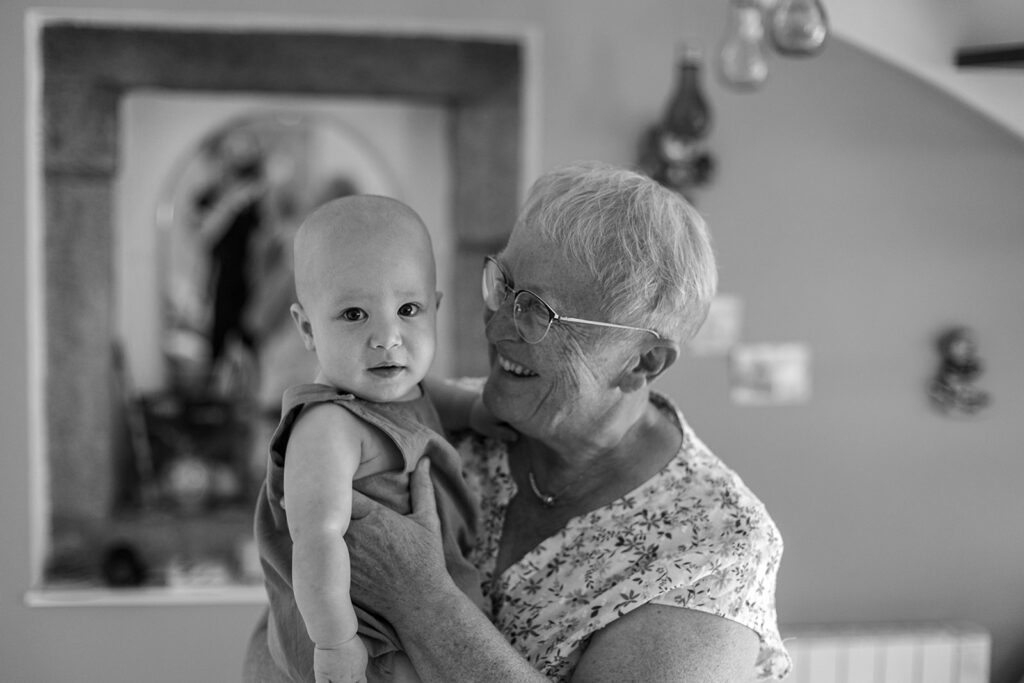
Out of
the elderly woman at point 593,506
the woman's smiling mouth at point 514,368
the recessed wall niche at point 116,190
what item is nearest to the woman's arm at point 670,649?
the elderly woman at point 593,506

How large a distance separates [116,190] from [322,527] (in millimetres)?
2430

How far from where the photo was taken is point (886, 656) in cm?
336

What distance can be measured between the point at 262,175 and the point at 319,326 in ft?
7.43

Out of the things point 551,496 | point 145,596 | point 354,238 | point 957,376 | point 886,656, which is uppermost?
point 354,238

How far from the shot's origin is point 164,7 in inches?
120

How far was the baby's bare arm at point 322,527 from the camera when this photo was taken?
1.14m

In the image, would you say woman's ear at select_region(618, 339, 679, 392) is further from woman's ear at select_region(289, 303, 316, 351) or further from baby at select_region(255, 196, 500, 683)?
woman's ear at select_region(289, 303, 316, 351)

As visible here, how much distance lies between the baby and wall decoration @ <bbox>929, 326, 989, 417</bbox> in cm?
262

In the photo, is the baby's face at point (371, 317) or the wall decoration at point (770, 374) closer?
the baby's face at point (371, 317)

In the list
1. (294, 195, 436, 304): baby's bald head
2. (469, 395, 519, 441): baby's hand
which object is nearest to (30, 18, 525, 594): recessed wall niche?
(469, 395, 519, 441): baby's hand

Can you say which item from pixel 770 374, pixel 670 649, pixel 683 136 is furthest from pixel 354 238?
pixel 770 374

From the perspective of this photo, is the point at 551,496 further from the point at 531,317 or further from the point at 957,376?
the point at 957,376

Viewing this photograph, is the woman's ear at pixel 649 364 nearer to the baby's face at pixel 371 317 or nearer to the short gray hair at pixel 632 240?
the short gray hair at pixel 632 240

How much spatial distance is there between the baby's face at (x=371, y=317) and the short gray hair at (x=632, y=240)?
197 millimetres
